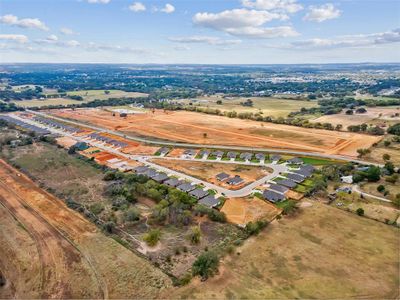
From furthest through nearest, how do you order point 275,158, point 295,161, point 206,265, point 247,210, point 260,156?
point 260,156
point 275,158
point 295,161
point 247,210
point 206,265

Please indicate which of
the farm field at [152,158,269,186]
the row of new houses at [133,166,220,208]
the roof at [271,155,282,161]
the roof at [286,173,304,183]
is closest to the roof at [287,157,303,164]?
the roof at [271,155,282,161]

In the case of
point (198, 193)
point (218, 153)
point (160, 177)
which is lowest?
point (198, 193)

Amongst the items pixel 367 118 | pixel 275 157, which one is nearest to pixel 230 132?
pixel 275 157

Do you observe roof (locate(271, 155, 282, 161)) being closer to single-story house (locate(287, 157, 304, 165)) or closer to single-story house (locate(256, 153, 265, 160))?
single-story house (locate(256, 153, 265, 160))

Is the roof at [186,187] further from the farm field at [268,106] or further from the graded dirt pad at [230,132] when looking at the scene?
the farm field at [268,106]

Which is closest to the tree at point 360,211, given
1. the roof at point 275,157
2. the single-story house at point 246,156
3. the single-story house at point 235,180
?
the single-story house at point 235,180

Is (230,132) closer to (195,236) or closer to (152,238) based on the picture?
(195,236)
